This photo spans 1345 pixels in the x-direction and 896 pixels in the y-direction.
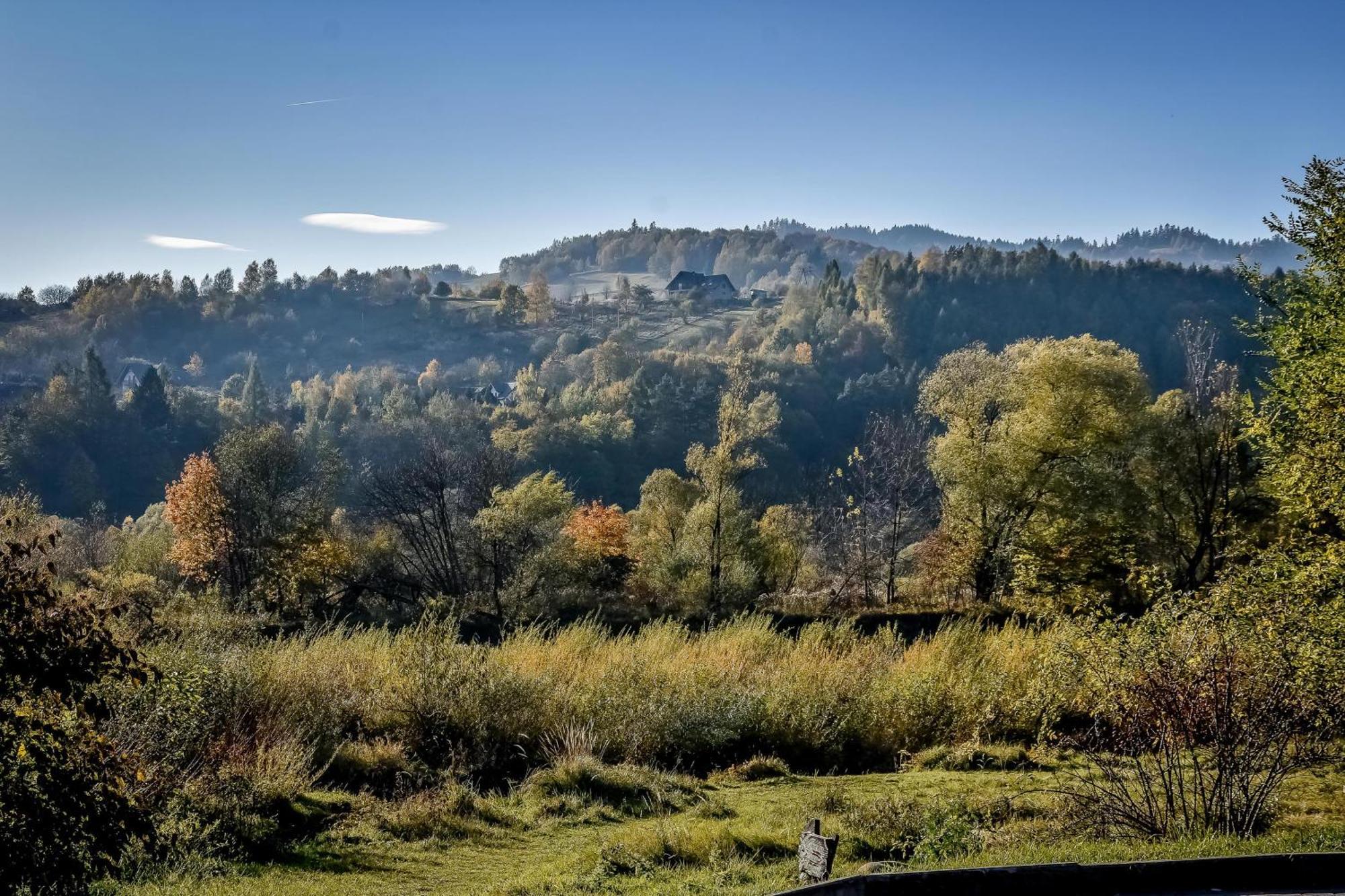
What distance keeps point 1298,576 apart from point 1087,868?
6.94m

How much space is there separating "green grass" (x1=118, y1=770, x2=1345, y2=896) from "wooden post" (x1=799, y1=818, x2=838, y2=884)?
41.2 inches

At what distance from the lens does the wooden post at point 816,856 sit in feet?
21.0

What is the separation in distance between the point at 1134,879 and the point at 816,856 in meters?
2.32

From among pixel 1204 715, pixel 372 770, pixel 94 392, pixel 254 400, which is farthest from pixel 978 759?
pixel 254 400

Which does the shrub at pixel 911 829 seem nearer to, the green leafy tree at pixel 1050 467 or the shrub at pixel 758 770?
the shrub at pixel 758 770

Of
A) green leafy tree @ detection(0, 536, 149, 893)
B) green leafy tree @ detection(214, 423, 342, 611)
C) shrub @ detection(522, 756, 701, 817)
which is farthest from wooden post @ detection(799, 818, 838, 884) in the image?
green leafy tree @ detection(214, 423, 342, 611)

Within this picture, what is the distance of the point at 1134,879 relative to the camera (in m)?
6.45

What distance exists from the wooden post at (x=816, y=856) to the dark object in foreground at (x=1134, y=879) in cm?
32

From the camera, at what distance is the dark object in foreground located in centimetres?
608

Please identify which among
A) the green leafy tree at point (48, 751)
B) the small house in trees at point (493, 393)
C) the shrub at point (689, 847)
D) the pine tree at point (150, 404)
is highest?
the small house in trees at point (493, 393)

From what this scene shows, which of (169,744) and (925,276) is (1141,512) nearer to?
(169,744)

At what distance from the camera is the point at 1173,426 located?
29469mm

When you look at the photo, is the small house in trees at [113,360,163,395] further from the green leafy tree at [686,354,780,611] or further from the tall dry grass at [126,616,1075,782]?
the tall dry grass at [126,616,1075,782]

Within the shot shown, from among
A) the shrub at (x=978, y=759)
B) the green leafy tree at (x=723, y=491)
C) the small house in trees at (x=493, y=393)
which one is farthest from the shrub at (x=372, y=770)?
the small house in trees at (x=493, y=393)
